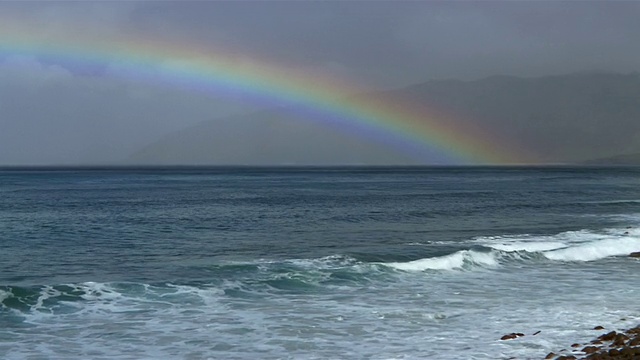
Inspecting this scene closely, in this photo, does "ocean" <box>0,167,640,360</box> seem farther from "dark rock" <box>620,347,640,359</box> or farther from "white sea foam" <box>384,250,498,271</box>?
"dark rock" <box>620,347,640,359</box>

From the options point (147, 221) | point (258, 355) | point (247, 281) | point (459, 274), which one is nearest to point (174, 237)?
point (147, 221)

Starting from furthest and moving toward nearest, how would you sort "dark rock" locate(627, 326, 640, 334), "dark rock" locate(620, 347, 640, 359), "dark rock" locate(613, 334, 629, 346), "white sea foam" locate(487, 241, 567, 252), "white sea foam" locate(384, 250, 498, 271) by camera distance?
"white sea foam" locate(487, 241, 567, 252), "white sea foam" locate(384, 250, 498, 271), "dark rock" locate(627, 326, 640, 334), "dark rock" locate(613, 334, 629, 346), "dark rock" locate(620, 347, 640, 359)

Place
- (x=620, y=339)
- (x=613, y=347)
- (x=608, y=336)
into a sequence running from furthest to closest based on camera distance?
(x=608, y=336) → (x=620, y=339) → (x=613, y=347)

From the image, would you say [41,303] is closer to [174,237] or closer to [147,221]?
[174,237]

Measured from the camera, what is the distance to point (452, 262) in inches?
1080

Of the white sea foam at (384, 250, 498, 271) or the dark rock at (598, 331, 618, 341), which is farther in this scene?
the white sea foam at (384, 250, 498, 271)

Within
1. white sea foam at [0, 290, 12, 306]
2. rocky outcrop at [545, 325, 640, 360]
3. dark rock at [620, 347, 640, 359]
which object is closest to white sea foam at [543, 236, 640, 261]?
rocky outcrop at [545, 325, 640, 360]

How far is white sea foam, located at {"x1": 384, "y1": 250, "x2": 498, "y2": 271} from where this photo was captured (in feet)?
87.2

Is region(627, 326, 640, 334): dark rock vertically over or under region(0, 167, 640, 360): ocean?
over

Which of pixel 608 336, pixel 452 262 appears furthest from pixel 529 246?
pixel 608 336

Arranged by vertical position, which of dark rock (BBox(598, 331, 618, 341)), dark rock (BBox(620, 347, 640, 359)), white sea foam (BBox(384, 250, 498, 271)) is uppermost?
dark rock (BBox(620, 347, 640, 359))

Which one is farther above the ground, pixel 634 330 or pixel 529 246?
pixel 634 330

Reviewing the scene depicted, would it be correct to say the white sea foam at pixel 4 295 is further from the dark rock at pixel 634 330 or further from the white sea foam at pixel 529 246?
the white sea foam at pixel 529 246

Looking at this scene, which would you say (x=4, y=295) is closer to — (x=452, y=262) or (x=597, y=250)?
(x=452, y=262)
